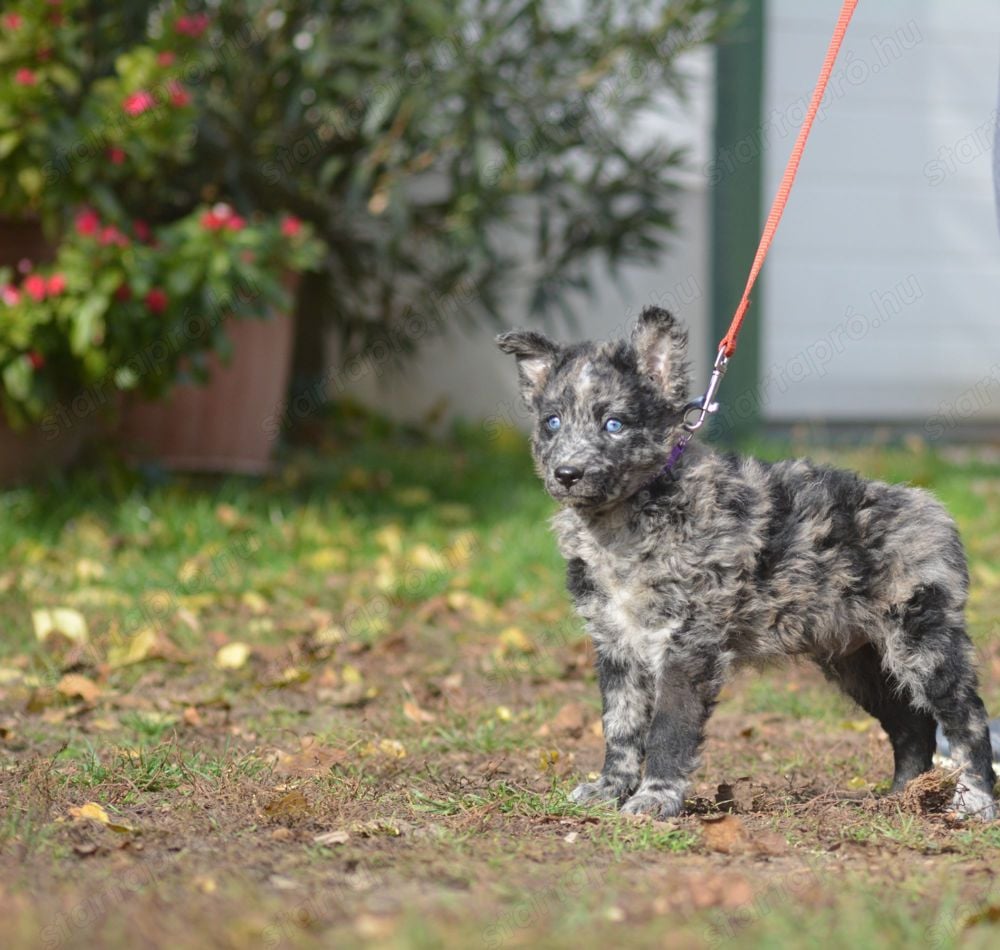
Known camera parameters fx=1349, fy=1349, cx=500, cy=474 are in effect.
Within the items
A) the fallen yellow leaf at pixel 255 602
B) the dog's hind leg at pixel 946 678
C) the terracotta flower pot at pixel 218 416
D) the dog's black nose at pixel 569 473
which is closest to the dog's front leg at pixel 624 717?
the dog's black nose at pixel 569 473

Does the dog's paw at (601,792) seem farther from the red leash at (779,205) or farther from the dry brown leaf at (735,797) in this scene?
the red leash at (779,205)

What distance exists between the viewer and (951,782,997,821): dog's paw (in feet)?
10.3

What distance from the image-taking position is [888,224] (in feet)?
30.6

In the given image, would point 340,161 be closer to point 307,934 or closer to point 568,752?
point 568,752

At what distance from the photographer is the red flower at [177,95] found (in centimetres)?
596

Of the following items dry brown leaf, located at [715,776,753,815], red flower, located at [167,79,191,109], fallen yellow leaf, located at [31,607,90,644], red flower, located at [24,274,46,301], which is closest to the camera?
dry brown leaf, located at [715,776,753,815]

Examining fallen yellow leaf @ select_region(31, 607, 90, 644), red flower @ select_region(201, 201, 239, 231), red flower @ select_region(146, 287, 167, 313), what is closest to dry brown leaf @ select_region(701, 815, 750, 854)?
fallen yellow leaf @ select_region(31, 607, 90, 644)

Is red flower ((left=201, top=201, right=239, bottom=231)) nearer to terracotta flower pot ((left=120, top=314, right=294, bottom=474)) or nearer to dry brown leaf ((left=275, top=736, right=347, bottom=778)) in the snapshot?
terracotta flower pot ((left=120, top=314, right=294, bottom=474))

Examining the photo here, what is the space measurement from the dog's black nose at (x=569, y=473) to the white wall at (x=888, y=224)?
6.44 meters

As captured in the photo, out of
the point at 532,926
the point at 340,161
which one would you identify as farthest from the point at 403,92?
the point at 532,926

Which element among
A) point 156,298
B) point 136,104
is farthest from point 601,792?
point 136,104

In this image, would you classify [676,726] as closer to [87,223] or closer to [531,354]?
[531,354]

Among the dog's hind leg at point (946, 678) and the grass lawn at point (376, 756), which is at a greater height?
the dog's hind leg at point (946, 678)

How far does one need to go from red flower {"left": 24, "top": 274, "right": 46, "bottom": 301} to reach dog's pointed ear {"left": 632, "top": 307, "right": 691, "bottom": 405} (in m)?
3.57
